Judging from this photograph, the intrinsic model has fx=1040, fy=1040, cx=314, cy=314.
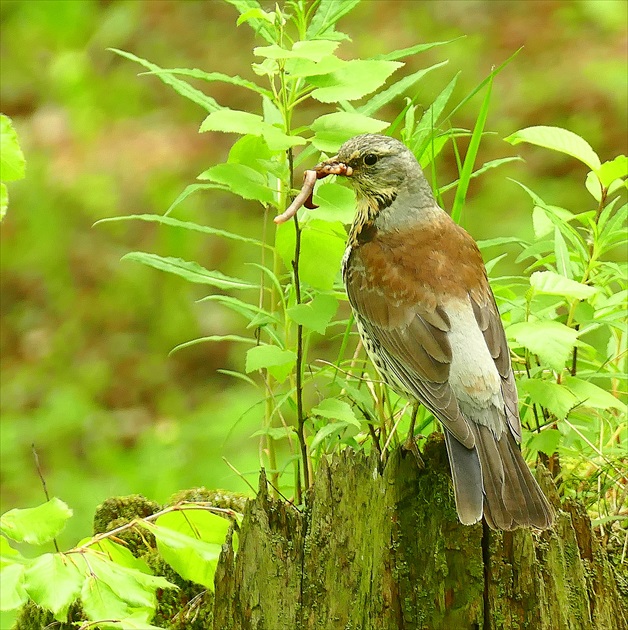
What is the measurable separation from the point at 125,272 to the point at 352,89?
5.12 m

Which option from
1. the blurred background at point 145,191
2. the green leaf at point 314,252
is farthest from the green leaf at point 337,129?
the blurred background at point 145,191

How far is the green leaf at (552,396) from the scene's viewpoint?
8.36ft

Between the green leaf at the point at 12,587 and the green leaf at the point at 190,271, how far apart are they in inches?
32.8

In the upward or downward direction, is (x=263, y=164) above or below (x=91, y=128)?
below

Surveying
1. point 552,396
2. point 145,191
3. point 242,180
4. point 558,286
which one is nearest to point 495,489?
point 552,396

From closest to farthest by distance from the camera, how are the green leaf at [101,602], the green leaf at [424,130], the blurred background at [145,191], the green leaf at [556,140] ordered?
the green leaf at [101,602] < the green leaf at [556,140] < the green leaf at [424,130] < the blurred background at [145,191]

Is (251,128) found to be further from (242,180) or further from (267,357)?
(267,357)

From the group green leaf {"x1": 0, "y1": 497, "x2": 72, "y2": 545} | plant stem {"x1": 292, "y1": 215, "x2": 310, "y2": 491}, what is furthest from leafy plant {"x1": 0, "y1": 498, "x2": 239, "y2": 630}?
plant stem {"x1": 292, "y1": 215, "x2": 310, "y2": 491}

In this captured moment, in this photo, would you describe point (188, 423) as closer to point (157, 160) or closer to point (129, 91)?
point (157, 160)

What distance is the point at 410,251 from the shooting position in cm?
288

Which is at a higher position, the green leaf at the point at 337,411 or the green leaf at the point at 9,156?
the green leaf at the point at 9,156

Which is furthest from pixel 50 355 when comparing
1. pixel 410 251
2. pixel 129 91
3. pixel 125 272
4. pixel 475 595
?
pixel 475 595

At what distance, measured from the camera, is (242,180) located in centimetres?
264

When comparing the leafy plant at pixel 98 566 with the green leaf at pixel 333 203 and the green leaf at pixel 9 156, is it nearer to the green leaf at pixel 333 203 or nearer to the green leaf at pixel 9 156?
the green leaf at pixel 9 156
